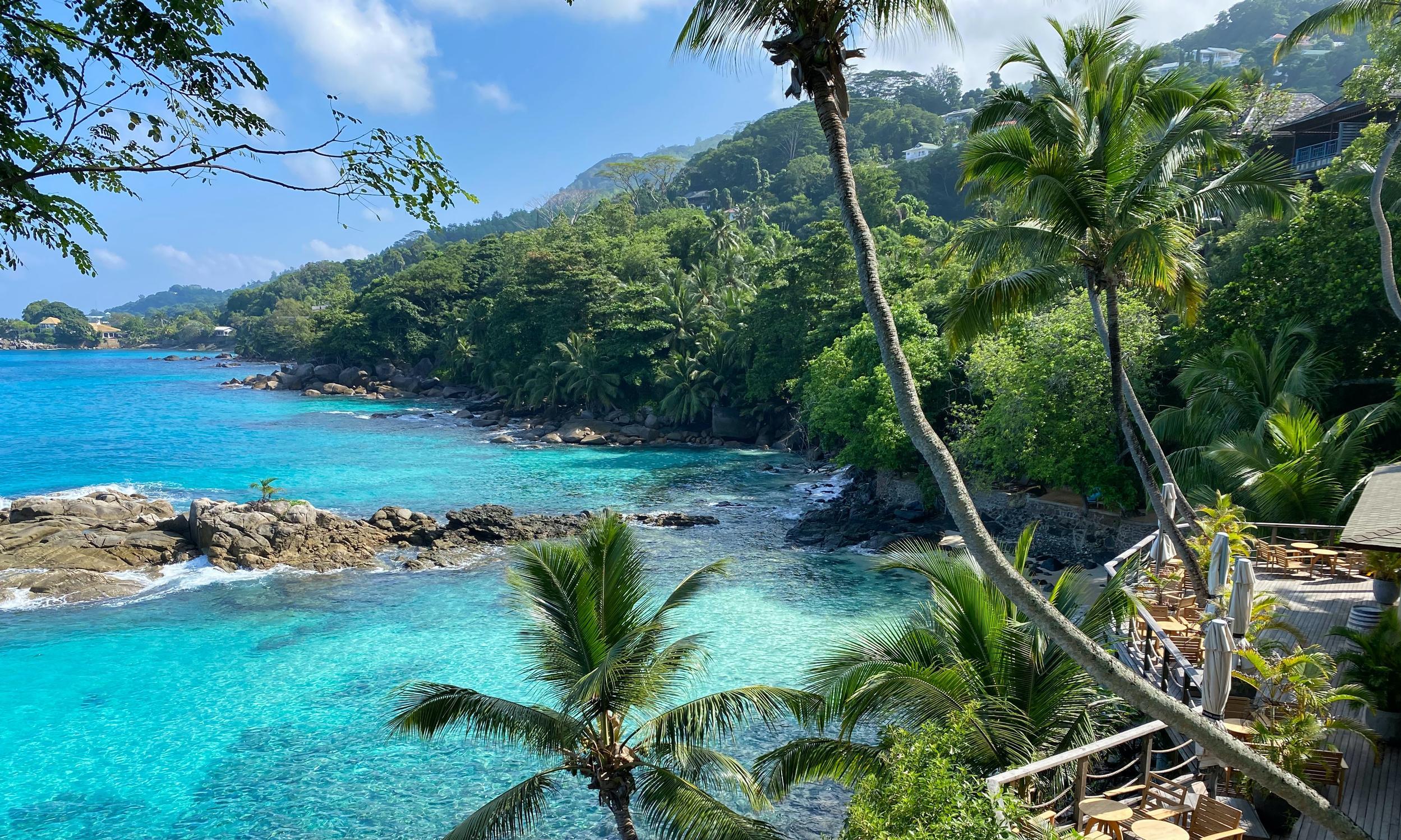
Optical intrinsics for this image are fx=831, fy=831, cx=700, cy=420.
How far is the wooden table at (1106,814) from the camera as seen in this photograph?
21.3 feet

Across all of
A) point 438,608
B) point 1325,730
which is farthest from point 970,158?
point 438,608

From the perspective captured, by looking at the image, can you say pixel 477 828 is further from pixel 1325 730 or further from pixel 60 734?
pixel 60 734

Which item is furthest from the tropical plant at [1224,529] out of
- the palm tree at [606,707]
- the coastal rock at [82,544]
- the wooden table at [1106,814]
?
the coastal rock at [82,544]

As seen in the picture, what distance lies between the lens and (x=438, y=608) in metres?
20.8

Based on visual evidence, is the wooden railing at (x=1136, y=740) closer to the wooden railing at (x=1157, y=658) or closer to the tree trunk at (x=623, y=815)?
the wooden railing at (x=1157, y=658)

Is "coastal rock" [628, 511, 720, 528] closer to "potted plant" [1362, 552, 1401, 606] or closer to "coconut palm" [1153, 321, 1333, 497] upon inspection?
"coconut palm" [1153, 321, 1333, 497]

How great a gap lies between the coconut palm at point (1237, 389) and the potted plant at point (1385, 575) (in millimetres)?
5764

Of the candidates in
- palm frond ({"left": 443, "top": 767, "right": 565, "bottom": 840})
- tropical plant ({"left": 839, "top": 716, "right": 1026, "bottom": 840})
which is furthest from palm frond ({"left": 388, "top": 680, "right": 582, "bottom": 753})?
tropical plant ({"left": 839, "top": 716, "right": 1026, "bottom": 840})

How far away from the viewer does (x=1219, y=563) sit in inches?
341

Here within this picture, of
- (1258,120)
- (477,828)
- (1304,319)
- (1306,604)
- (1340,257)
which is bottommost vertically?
(477,828)

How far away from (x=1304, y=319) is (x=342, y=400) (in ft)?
221

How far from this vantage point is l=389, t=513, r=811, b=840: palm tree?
8.38 metres

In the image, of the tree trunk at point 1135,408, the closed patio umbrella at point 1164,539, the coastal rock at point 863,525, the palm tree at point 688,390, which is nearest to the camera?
the tree trunk at point 1135,408

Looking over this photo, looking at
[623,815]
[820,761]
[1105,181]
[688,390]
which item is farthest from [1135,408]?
[688,390]
